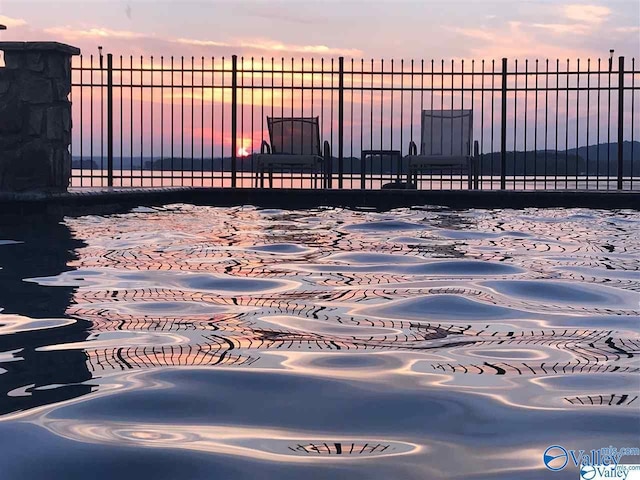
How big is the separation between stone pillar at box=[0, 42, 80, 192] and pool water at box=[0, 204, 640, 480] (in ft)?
8.50

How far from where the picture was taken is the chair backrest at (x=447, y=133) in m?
9.91

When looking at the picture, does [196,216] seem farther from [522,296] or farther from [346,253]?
[522,296]

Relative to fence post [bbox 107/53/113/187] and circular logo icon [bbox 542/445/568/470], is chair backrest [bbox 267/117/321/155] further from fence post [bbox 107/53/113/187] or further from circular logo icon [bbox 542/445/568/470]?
circular logo icon [bbox 542/445/568/470]

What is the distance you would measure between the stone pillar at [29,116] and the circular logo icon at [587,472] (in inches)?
237

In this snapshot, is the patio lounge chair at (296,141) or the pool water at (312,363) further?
the patio lounge chair at (296,141)

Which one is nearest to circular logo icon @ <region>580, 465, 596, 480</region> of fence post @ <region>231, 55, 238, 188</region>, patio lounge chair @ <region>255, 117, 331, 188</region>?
patio lounge chair @ <region>255, 117, 331, 188</region>

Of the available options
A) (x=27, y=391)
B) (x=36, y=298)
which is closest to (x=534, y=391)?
(x=27, y=391)

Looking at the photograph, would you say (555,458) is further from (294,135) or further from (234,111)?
(234,111)

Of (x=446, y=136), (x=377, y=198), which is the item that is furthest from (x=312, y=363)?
(x=446, y=136)

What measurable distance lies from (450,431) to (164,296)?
1644 millimetres

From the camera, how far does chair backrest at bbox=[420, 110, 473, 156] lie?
32.5 ft

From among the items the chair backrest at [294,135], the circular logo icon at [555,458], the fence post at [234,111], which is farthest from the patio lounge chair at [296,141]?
the circular logo icon at [555,458]

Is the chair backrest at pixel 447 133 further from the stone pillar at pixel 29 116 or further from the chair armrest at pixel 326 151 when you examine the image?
the stone pillar at pixel 29 116

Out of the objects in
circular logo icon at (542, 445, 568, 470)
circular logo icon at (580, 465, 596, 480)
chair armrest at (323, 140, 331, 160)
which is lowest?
circular logo icon at (580, 465, 596, 480)
